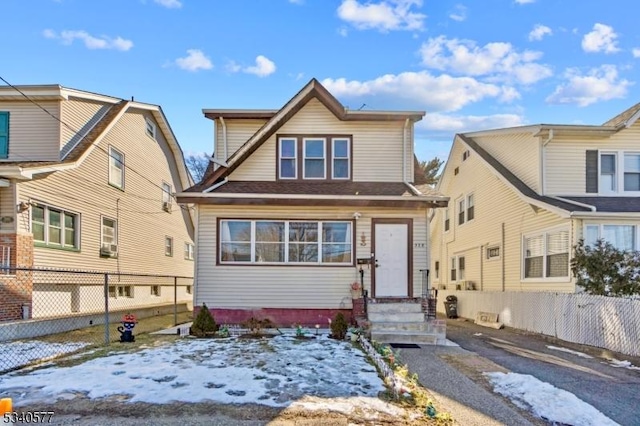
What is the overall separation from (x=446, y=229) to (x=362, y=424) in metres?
16.5

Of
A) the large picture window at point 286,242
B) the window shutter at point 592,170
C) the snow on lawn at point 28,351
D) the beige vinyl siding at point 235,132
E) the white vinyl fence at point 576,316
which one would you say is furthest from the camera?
the window shutter at point 592,170

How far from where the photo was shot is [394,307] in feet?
32.6

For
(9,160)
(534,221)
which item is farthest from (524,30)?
(9,160)

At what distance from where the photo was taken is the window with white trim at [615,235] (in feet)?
34.1

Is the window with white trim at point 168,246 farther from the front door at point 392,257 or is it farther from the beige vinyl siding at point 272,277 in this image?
the front door at point 392,257

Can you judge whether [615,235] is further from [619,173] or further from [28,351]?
[28,351]

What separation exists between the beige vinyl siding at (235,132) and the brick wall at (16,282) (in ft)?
16.8

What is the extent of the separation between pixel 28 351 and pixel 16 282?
2680mm

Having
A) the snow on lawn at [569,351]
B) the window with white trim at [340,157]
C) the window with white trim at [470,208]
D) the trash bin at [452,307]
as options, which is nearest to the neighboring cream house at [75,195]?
the window with white trim at [340,157]

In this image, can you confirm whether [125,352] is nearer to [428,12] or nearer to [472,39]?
[428,12]

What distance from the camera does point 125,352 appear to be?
7.52m

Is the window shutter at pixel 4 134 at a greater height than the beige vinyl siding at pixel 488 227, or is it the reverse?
the window shutter at pixel 4 134

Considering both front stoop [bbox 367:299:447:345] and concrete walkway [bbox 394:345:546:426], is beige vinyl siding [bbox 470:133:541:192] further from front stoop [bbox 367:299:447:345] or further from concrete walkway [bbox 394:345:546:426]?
concrete walkway [bbox 394:345:546:426]

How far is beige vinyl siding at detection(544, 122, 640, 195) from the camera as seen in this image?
1212cm
